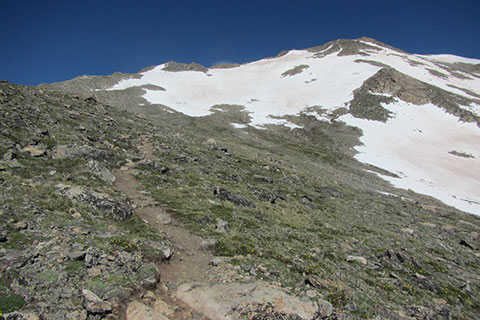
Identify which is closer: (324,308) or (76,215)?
(324,308)

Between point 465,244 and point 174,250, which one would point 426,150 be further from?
point 174,250

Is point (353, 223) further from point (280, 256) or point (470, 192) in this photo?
point (470, 192)

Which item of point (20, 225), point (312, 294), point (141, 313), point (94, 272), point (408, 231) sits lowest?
point (408, 231)

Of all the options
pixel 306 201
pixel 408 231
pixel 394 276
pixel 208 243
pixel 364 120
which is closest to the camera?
pixel 208 243

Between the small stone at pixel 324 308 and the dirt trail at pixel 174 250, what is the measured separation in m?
4.21

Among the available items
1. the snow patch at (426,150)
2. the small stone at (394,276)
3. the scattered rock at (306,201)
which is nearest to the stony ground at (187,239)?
the scattered rock at (306,201)

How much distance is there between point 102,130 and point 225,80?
10584 cm

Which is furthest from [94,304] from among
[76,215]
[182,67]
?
[182,67]

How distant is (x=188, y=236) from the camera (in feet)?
41.7

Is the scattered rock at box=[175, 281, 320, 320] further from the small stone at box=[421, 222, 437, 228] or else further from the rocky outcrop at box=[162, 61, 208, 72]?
the rocky outcrop at box=[162, 61, 208, 72]

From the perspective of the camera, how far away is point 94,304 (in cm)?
659

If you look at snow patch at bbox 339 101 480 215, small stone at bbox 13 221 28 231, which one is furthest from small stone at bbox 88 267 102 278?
snow patch at bbox 339 101 480 215

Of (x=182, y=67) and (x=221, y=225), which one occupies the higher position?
(x=182, y=67)

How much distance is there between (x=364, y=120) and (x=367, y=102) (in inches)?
458
